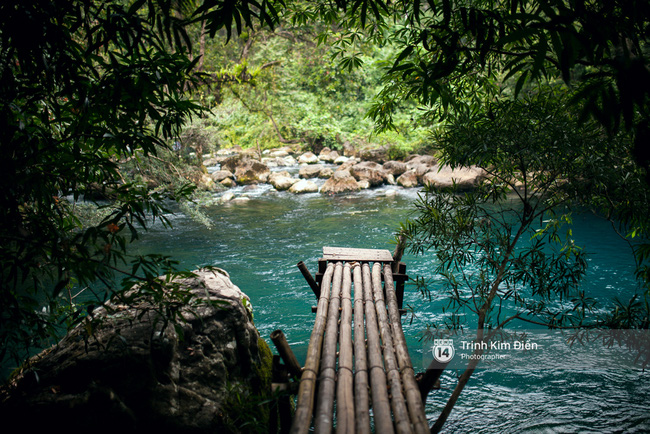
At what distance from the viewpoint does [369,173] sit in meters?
13.9

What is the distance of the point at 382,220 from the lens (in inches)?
383

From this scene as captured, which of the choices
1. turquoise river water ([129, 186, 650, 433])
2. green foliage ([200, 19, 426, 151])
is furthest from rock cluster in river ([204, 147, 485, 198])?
green foliage ([200, 19, 426, 151])

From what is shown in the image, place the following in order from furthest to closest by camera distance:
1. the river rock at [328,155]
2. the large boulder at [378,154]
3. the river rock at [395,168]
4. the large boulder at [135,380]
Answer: the river rock at [328,155] < the large boulder at [378,154] < the river rock at [395,168] < the large boulder at [135,380]

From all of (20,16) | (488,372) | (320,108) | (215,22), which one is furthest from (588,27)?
(320,108)

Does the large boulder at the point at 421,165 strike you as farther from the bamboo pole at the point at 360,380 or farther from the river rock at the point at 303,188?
the bamboo pole at the point at 360,380

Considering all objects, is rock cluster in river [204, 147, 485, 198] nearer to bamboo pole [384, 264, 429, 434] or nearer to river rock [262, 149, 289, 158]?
river rock [262, 149, 289, 158]

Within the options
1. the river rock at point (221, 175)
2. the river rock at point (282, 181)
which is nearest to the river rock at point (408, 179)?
the river rock at point (282, 181)

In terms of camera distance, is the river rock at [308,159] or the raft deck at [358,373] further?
the river rock at [308,159]

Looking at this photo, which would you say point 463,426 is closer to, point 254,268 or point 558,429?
point 558,429

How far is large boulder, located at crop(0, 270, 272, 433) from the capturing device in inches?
75.6

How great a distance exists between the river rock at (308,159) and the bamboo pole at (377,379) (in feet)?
51.6

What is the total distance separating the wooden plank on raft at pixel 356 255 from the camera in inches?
171

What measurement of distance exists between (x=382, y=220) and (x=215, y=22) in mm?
8583

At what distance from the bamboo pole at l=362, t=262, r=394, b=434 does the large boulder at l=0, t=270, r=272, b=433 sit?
0.96 metres
